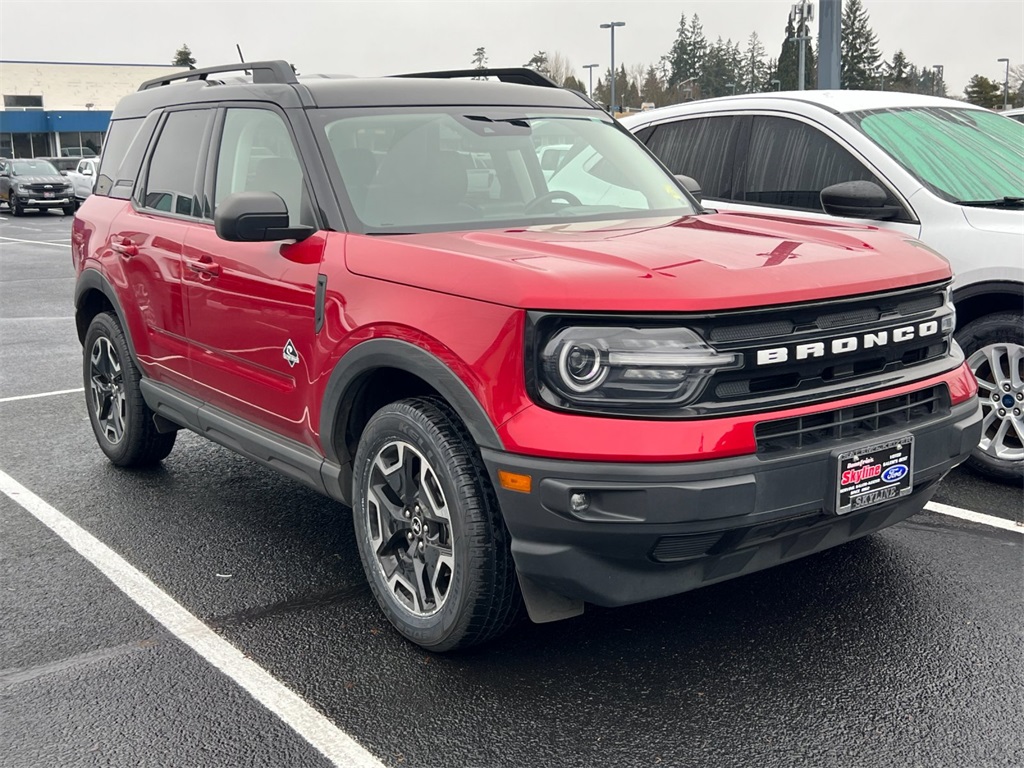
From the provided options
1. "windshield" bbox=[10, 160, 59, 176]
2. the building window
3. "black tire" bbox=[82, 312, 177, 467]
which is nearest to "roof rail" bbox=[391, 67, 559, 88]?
"black tire" bbox=[82, 312, 177, 467]

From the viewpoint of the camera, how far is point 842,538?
138 inches

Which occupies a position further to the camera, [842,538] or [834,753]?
[842,538]

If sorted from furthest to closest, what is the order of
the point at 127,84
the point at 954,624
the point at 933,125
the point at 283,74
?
the point at 127,84
the point at 933,125
the point at 283,74
the point at 954,624

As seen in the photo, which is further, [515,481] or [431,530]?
[431,530]

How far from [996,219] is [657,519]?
314 cm

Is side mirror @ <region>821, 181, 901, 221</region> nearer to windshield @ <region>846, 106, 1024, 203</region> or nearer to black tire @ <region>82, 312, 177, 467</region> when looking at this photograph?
windshield @ <region>846, 106, 1024, 203</region>

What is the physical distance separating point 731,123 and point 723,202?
48 centimetres

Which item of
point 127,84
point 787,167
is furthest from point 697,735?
point 127,84

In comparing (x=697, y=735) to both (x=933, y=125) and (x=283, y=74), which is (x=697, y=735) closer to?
(x=283, y=74)

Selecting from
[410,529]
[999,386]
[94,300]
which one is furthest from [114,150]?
[999,386]

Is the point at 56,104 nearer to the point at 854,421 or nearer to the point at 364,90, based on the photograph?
the point at 364,90

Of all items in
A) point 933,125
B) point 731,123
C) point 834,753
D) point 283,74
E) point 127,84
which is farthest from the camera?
point 127,84

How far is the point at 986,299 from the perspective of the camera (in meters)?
5.27

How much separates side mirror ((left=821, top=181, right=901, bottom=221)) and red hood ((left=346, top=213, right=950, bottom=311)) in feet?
4.36
